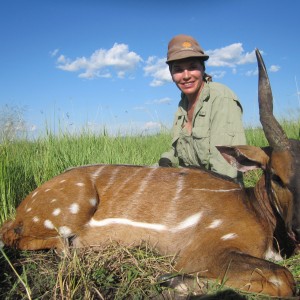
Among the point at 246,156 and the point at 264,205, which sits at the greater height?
the point at 246,156

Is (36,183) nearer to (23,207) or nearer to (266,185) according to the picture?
(23,207)

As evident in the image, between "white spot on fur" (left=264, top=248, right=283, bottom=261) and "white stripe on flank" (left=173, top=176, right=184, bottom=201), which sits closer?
"white spot on fur" (left=264, top=248, right=283, bottom=261)

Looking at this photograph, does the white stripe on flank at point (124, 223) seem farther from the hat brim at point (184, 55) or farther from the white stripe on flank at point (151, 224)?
the hat brim at point (184, 55)

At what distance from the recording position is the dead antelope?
2.56 meters

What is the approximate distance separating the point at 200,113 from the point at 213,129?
0.29 metres

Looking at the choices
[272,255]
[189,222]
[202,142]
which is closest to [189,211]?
[189,222]

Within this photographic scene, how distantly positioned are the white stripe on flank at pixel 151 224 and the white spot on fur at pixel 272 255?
A: 53cm

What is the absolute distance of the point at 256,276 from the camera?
2.26m

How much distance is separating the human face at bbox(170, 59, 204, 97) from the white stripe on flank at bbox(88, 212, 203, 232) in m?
1.96

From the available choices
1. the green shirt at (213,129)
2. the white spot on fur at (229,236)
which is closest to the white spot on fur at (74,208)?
the white spot on fur at (229,236)

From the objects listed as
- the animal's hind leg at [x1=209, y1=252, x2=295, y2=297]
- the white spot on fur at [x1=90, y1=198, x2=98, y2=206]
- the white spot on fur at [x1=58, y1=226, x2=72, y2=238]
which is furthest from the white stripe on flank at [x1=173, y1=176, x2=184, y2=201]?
the white spot on fur at [x1=58, y1=226, x2=72, y2=238]

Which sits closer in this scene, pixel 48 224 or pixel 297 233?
pixel 297 233

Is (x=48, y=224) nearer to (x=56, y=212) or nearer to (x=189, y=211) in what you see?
(x=56, y=212)

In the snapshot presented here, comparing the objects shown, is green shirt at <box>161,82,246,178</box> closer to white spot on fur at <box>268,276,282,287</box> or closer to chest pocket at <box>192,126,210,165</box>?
chest pocket at <box>192,126,210,165</box>
